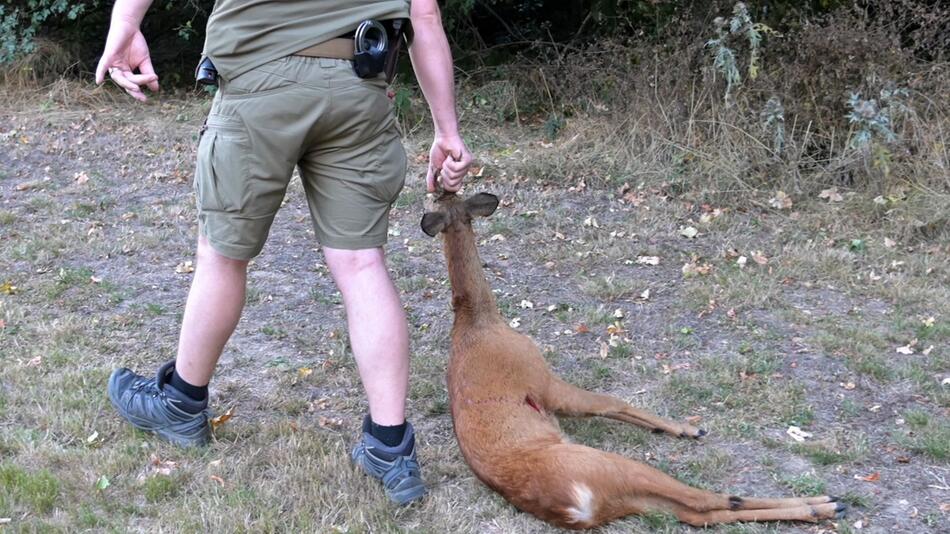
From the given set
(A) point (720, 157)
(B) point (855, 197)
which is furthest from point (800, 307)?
(A) point (720, 157)

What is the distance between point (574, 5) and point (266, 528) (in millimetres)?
8854

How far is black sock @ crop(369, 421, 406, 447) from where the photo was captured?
3.52m

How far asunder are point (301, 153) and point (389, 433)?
1054mm

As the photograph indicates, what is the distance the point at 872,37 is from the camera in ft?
24.6

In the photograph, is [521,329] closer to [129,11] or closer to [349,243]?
[349,243]

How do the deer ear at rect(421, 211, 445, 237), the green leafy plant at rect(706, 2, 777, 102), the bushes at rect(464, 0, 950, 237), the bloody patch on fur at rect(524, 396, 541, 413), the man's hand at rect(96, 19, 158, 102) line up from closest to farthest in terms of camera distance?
the man's hand at rect(96, 19, 158, 102), the bloody patch on fur at rect(524, 396, 541, 413), the deer ear at rect(421, 211, 445, 237), the bushes at rect(464, 0, 950, 237), the green leafy plant at rect(706, 2, 777, 102)

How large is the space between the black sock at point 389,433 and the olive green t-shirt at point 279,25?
4.39ft

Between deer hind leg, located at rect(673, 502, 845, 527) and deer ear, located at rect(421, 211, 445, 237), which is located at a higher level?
deer ear, located at rect(421, 211, 445, 237)

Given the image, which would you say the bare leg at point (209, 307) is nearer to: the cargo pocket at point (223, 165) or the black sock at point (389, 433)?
the cargo pocket at point (223, 165)

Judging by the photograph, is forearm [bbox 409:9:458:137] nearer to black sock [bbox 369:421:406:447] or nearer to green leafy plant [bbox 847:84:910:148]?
black sock [bbox 369:421:406:447]

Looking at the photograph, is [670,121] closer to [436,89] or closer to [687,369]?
[687,369]

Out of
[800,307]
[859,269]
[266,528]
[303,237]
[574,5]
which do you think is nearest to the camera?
[266,528]

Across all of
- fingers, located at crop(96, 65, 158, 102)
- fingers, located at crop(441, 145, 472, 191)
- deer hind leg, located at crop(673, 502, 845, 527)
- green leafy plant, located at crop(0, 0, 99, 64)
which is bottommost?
green leafy plant, located at crop(0, 0, 99, 64)

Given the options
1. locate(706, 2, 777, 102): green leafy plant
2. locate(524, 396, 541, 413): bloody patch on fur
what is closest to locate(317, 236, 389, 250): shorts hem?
locate(524, 396, 541, 413): bloody patch on fur
